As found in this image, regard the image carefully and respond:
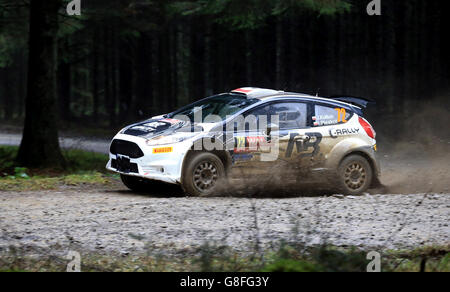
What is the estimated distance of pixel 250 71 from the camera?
29172 mm

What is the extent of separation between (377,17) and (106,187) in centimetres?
1642

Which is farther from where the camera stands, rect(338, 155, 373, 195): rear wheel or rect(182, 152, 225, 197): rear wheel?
rect(338, 155, 373, 195): rear wheel

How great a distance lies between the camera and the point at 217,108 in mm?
11383

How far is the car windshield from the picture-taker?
436 inches

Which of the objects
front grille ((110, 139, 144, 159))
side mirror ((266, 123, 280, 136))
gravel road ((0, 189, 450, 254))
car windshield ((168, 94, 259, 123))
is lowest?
gravel road ((0, 189, 450, 254))

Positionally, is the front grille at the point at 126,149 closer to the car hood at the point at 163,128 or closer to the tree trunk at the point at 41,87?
the car hood at the point at 163,128

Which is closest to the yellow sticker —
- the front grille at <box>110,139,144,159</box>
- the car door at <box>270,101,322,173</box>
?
the front grille at <box>110,139,144,159</box>

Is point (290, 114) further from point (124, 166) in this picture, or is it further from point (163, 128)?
point (124, 166)

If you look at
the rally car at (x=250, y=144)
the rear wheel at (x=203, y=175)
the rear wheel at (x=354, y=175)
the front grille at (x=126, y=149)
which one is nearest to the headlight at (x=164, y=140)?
the rally car at (x=250, y=144)

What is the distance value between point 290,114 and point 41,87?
261 inches

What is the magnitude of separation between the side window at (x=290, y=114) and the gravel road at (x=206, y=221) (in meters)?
1.54

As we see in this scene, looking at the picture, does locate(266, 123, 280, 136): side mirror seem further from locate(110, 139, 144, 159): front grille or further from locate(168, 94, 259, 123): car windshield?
locate(110, 139, 144, 159): front grille

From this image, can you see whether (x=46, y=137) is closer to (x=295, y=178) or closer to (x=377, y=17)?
(x=295, y=178)

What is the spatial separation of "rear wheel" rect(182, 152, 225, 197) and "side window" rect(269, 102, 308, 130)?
145 centimetres
